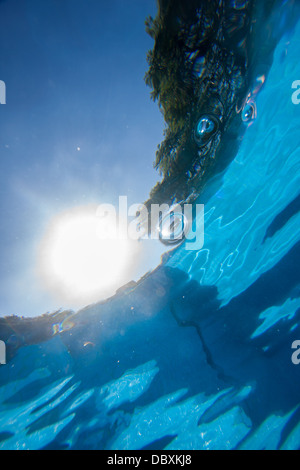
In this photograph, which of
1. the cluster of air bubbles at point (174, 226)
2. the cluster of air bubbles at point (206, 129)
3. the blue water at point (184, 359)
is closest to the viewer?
the cluster of air bubbles at point (206, 129)

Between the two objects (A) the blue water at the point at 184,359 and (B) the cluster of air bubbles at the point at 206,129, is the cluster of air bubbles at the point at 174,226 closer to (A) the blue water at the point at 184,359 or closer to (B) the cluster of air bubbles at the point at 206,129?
(A) the blue water at the point at 184,359

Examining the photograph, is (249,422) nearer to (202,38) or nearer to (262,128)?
(262,128)

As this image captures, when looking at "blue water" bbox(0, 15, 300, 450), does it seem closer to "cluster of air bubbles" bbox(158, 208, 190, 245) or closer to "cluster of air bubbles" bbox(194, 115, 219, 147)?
"cluster of air bubbles" bbox(158, 208, 190, 245)

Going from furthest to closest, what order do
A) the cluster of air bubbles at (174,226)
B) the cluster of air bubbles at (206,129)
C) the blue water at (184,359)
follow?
the blue water at (184,359) → the cluster of air bubbles at (174,226) → the cluster of air bubbles at (206,129)

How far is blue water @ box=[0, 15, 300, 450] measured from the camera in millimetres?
7242

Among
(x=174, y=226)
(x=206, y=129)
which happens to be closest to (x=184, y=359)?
(x=174, y=226)

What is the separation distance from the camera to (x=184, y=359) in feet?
27.9

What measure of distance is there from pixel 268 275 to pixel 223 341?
378 cm

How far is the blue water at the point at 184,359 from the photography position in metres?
7.24

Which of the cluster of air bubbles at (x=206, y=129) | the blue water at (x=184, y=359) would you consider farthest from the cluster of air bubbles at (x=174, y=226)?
the cluster of air bubbles at (x=206, y=129)

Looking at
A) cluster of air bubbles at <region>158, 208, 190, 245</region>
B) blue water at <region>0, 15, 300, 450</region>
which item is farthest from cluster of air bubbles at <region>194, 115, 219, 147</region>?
cluster of air bubbles at <region>158, 208, 190, 245</region>

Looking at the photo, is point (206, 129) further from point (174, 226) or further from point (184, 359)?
point (184, 359)

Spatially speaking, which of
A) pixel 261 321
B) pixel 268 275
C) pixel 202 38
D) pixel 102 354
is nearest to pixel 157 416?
pixel 102 354

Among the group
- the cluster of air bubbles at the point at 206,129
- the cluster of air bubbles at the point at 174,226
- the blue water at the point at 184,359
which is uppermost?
the cluster of air bubbles at the point at 206,129
